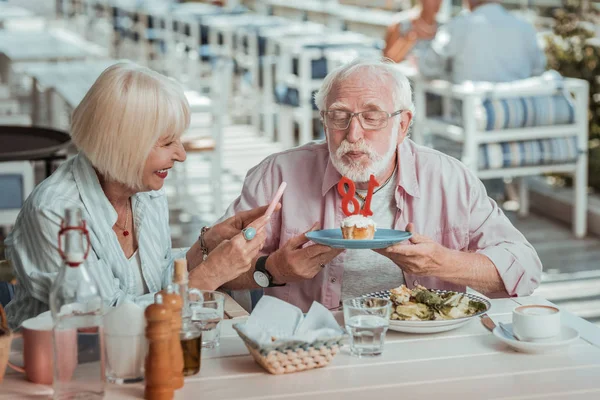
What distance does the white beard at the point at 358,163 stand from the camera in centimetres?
232

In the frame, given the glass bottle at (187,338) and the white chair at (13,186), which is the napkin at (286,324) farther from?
the white chair at (13,186)

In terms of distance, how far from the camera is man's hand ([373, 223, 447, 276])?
209cm

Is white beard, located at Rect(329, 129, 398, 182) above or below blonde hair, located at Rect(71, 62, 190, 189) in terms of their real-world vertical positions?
below

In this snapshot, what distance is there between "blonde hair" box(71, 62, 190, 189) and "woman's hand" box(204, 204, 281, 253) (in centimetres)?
31

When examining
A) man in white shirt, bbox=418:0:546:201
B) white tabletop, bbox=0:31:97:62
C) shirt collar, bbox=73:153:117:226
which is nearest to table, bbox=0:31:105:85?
white tabletop, bbox=0:31:97:62

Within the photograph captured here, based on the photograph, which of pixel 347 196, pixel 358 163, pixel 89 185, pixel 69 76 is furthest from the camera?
pixel 69 76

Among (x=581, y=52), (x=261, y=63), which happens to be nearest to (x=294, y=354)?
(x=581, y=52)

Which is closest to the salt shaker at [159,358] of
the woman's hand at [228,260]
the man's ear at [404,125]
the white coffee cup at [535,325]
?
the woman's hand at [228,260]

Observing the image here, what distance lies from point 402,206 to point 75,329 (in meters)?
1.05

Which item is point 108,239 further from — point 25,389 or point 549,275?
point 549,275

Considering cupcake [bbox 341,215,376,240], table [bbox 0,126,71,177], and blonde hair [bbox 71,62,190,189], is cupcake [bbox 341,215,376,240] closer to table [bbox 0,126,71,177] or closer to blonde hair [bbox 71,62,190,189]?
blonde hair [bbox 71,62,190,189]

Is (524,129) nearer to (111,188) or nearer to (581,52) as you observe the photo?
(581,52)

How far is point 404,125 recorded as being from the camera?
2418 millimetres

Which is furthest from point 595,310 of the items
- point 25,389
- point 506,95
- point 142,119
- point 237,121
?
point 237,121
